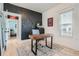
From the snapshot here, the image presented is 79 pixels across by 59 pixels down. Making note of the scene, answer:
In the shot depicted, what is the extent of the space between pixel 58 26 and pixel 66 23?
315 mm

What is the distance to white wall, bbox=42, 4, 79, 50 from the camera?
2283mm

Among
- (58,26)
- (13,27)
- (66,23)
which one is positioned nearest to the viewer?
(13,27)

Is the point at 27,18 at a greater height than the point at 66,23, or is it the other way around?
the point at 27,18

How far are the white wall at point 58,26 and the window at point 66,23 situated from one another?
0.37 feet

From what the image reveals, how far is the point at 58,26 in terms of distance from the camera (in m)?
2.71

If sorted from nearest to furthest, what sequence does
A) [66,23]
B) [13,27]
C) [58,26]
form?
1. [13,27]
2. [66,23]
3. [58,26]

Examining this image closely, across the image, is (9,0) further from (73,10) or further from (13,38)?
(73,10)

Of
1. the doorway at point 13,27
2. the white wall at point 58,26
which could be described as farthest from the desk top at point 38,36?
the doorway at point 13,27

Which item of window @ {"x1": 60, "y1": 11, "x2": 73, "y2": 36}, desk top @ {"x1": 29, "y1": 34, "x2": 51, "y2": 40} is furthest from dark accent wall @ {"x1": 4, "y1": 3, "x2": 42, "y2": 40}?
window @ {"x1": 60, "y1": 11, "x2": 73, "y2": 36}

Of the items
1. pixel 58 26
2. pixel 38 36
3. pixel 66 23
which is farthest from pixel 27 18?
pixel 66 23

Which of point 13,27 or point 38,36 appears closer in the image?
point 13,27

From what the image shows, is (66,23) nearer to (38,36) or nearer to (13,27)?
(38,36)

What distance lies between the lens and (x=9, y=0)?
1733mm

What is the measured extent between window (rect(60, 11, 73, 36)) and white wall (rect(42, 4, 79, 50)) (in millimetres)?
114
